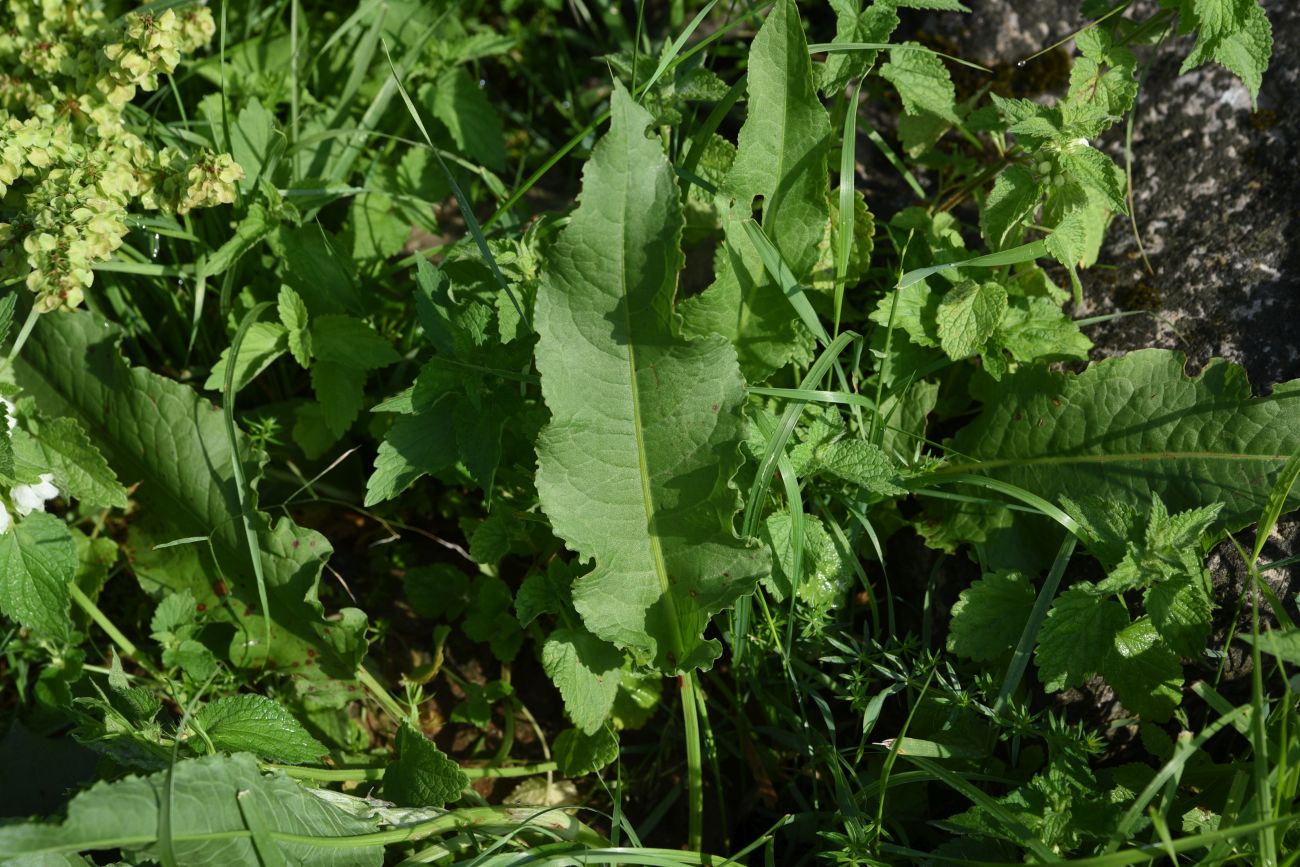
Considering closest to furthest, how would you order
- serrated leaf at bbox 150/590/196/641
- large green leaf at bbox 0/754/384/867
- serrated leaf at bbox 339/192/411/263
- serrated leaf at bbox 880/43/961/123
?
large green leaf at bbox 0/754/384/867, serrated leaf at bbox 880/43/961/123, serrated leaf at bbox 150/590/196/641, serrated leaf at bbox 339/192/411/263

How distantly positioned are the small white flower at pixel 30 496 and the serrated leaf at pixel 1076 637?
2142 millimetres

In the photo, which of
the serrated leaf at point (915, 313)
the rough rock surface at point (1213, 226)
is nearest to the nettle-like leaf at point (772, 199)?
the serrated leaf at point (915, 313)

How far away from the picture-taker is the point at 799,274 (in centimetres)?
222

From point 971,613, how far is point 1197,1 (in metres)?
1.31

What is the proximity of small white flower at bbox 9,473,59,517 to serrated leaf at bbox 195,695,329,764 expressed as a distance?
65cm

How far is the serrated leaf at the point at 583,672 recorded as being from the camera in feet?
6.91

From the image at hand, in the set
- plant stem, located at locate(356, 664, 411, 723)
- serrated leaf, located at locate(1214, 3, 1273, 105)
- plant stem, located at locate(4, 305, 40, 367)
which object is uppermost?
serrated leaf, located at locate(1214, 3, 1273, 105)

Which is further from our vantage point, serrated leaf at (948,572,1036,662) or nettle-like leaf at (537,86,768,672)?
serrated leaf at (948,572,1036,662)

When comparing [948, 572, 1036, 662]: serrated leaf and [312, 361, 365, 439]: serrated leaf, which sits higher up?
[312, 361, 365, 439]: serrated leaf

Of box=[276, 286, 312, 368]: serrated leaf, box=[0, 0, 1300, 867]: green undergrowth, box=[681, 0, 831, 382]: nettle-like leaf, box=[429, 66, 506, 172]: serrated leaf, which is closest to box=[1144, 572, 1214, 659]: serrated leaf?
box=[0, 0, 1300, 867]: green undergrowth

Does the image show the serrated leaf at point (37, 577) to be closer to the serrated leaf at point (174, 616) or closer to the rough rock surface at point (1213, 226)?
the serrated leaf at point (174, 616)

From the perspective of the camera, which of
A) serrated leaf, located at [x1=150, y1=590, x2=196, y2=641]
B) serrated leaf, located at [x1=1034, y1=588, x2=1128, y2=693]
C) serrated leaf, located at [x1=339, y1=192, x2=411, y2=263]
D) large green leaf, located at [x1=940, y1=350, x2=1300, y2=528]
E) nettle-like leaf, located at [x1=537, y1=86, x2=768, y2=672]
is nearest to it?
nettle-like leaf, located at [x1=537, y1=86, x2=768, y2=672]

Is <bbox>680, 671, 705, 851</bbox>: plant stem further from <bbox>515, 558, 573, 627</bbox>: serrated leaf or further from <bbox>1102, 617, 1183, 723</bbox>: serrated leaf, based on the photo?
<bbox>1102, 617, 1183, 723</bbox>: serrated leaf

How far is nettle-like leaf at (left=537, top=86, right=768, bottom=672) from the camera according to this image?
185 centimetres
